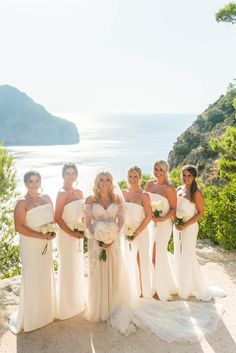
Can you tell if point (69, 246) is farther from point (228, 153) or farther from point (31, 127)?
point (31, 127)

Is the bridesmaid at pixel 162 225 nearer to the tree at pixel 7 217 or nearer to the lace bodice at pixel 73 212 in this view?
the lace bodice at pixel 73 212

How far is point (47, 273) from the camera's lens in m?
6.27

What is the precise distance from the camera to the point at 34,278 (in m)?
6.15

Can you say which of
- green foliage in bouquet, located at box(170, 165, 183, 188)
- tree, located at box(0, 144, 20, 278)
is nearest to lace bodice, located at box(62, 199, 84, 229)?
tree, located at box(0, 144, 20, 278)

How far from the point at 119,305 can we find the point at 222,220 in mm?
4742

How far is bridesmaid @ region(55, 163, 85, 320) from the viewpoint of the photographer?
20.8 ft

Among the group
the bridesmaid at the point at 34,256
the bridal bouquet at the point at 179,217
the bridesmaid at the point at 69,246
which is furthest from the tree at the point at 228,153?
the bridesmaid at the point at 34,256

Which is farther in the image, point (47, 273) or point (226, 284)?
point (226, 284)

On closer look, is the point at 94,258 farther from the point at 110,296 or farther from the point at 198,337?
the point at 198,337

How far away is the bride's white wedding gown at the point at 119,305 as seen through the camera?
6066 mm

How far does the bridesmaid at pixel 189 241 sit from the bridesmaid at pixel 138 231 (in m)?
0.65

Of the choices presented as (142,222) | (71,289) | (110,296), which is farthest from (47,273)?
(142,222)

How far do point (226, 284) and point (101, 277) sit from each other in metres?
3.09

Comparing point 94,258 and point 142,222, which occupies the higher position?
point 142,222
